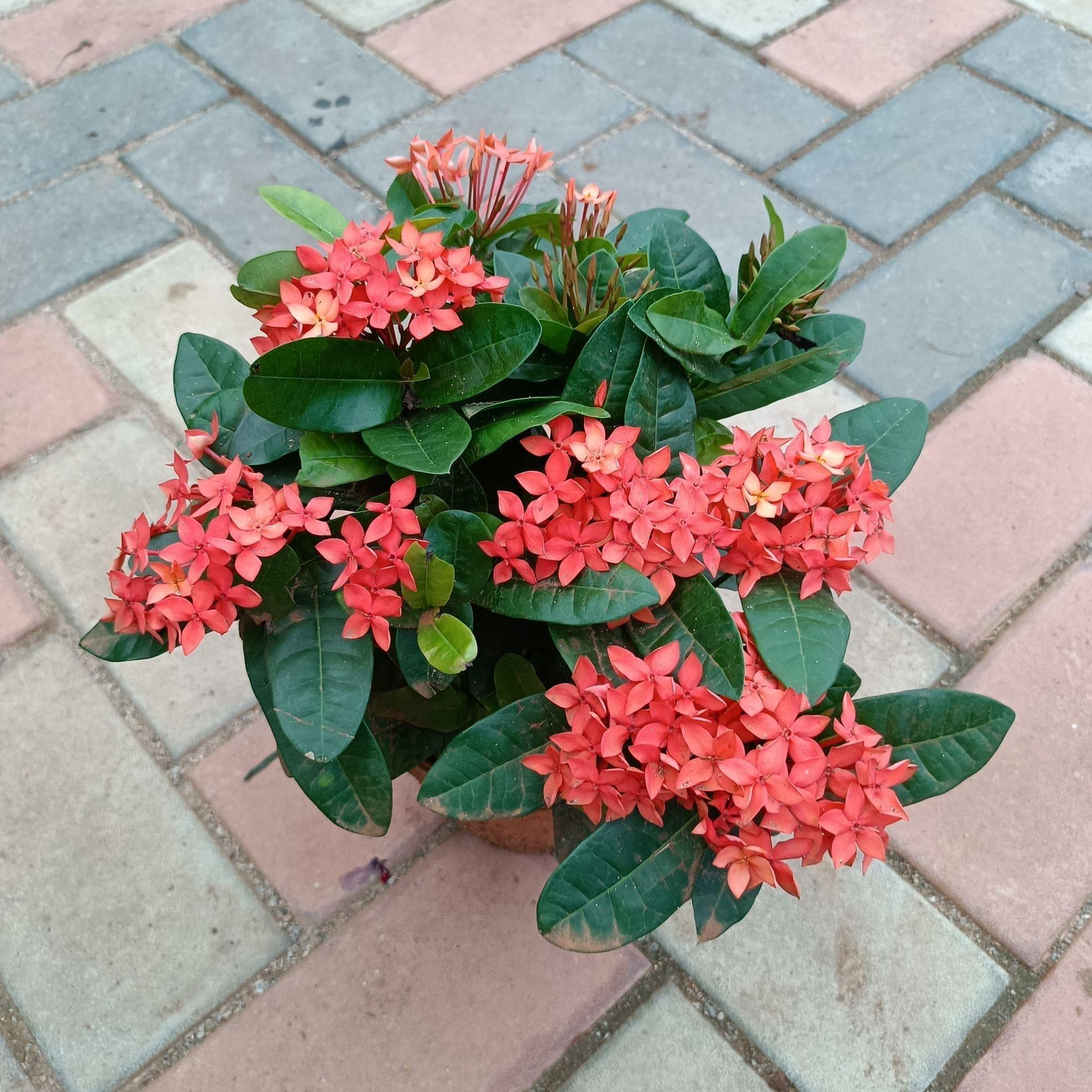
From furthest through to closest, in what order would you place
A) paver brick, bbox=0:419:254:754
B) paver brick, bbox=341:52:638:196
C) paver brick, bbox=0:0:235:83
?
1. paver brick, bbox=0:0:235:83
2. paver brick, bbox=341:52:638:196
3. paver brick, bbox=0:419:254:754

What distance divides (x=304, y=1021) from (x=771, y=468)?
0.92m

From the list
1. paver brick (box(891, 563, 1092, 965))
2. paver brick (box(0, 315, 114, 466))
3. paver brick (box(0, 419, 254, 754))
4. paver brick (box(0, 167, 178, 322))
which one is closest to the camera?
paver brick (box(891, 563, 1092, 965))

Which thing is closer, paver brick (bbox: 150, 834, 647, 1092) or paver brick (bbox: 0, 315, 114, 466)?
paver brick (bbox: 150, 834, 647, 1092)

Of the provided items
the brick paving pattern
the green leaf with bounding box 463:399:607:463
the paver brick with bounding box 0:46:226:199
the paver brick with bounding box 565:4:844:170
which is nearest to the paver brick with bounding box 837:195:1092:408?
the brick paving pattern

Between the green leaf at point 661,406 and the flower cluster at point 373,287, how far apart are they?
0.17m

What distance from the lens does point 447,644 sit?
0.84 metres

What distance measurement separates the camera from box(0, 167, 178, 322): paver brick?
6.50 feet

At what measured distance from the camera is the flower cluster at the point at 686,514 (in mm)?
830

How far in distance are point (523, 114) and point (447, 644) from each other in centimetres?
174

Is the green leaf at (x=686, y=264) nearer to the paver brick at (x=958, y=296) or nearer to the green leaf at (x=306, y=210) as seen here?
the green leaf at (x=306, y=210)

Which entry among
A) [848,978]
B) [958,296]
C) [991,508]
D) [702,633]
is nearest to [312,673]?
Answer: [702,633]

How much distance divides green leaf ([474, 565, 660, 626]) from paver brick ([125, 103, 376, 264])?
134 centimetres

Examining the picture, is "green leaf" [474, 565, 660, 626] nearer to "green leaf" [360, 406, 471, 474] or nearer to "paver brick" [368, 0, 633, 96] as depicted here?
"green leaf" [360, 406, 471, 474]

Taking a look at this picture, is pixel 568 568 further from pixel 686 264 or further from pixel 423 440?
pixel 686 264
